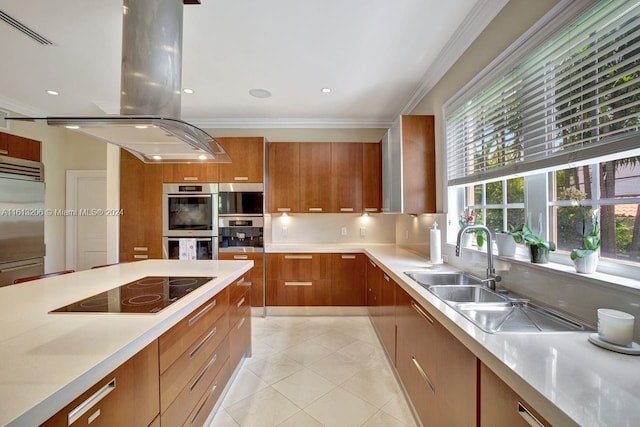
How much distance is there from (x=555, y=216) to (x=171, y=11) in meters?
2.48

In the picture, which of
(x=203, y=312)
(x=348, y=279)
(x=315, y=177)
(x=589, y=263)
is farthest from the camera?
(x=315, y=177)

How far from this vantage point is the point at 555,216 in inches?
58.2

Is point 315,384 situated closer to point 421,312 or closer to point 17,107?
point 421,312

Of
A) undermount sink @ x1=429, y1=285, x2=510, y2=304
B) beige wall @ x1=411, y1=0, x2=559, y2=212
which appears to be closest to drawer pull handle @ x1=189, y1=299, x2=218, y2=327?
undermount sink @ x1=429, y1=285, x2=510, y2=304

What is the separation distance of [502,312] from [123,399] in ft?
5.23

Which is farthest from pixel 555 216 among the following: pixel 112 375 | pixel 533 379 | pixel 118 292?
pixel 118 292

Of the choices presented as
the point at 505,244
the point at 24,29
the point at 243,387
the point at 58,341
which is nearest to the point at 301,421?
the point at 243,387

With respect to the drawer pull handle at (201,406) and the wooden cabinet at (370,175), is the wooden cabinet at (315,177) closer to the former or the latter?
the wooden cabinet at (370,175)

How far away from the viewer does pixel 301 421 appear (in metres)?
1.75

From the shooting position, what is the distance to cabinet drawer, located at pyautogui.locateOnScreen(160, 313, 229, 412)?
3.77 ft

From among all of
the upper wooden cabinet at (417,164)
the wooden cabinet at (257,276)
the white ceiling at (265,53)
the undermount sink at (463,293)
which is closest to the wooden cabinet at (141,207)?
the white ceiling at (265,53)

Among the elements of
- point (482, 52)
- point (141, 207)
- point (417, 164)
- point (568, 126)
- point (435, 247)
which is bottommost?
point (435, 247)

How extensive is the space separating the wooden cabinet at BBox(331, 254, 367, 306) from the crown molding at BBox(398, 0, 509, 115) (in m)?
2.07

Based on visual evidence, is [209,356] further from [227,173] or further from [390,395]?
[227,173]
